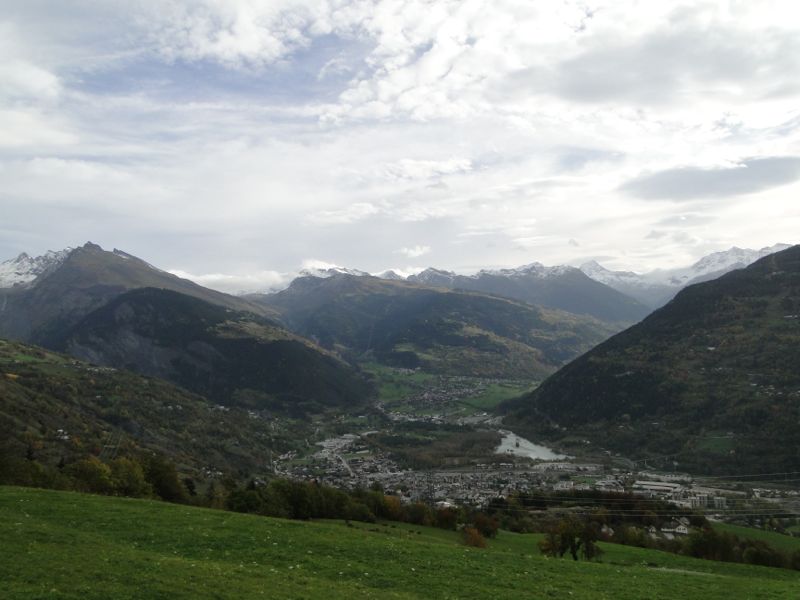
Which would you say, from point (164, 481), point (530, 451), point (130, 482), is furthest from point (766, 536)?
point (530, 451)

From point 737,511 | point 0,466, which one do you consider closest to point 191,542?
point 0,466

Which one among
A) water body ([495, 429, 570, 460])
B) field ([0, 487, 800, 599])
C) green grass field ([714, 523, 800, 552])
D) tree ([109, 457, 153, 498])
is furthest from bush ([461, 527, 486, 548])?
water body ([495, 429, 570, 460])

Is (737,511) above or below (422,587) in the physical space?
below

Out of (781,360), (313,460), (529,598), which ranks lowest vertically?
(313,460)

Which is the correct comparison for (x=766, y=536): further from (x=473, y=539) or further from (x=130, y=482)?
(x=130, y=482)

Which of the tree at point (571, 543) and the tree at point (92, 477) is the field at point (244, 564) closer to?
the tree at point (571, 543)

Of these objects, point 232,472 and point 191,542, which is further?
point 232,472

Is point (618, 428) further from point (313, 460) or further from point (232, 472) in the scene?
point (232, 472)
